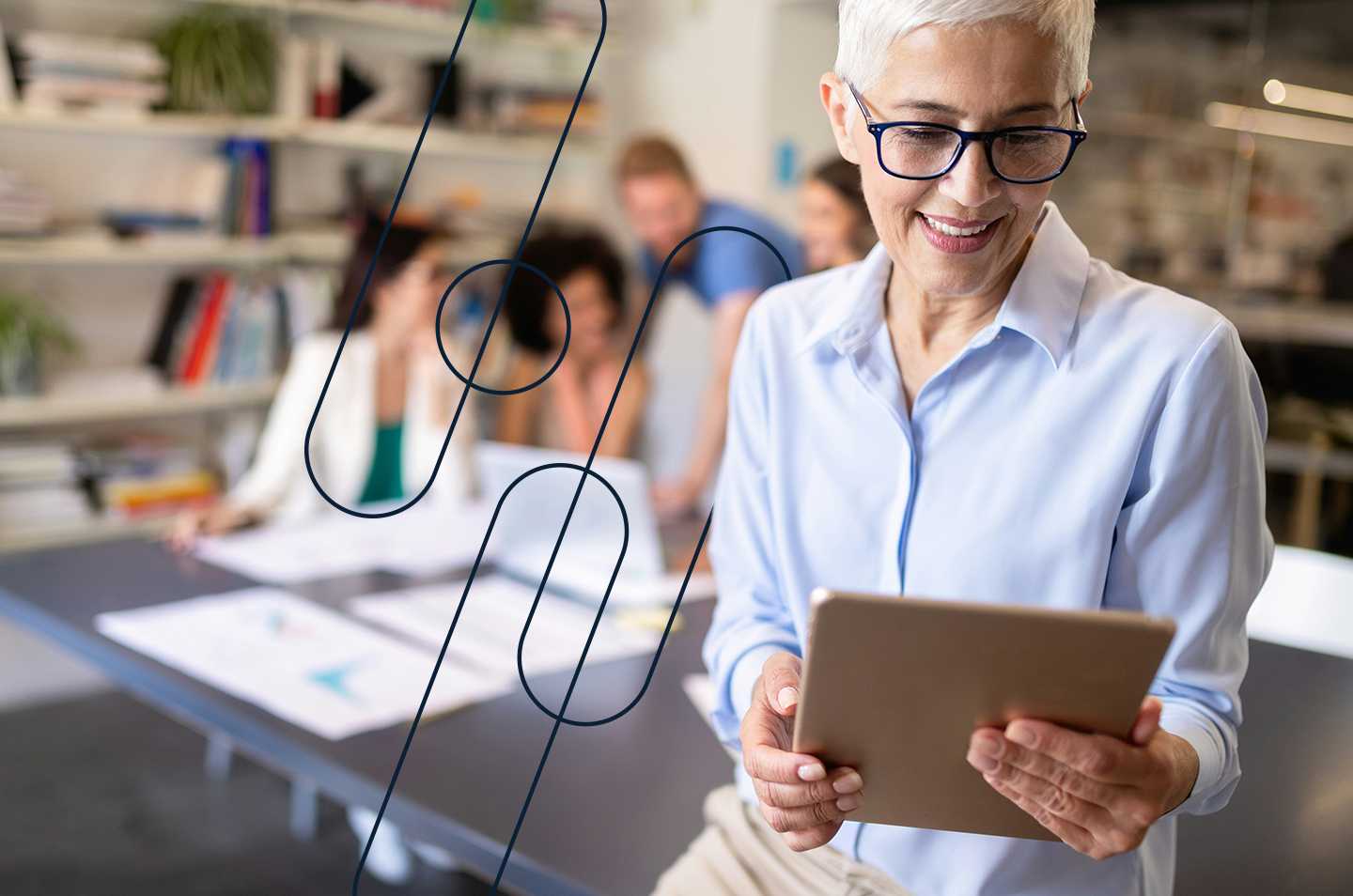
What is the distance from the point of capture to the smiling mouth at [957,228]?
3.37 feet

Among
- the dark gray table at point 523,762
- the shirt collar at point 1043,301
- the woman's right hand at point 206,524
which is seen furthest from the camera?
the woman's right hand at point 206,524

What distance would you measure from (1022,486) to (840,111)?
0.35 metres

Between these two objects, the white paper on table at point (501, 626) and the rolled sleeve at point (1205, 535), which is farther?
the white paper on table at point (501, 626)

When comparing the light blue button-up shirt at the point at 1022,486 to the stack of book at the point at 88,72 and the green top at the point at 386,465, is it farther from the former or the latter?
the stack of book at the point at 88,72

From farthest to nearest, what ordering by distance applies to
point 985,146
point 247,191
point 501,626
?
point 247,191 < point 501,626 < point 985,146

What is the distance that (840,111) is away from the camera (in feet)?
3.65

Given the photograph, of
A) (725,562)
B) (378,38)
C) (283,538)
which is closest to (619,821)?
(725,562)

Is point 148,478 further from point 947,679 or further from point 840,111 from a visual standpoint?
point 947,679

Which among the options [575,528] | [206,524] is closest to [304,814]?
[206,524]

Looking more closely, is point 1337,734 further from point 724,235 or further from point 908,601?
point 724,235

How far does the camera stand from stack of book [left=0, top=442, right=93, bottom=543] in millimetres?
3518

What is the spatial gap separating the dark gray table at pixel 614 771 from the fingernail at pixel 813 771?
1.50 ft

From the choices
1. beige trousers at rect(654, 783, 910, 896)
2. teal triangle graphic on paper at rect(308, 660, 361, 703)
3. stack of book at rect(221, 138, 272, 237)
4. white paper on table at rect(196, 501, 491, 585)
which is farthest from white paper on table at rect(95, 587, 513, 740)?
stack of book at rect(221, 138, 272, 237)

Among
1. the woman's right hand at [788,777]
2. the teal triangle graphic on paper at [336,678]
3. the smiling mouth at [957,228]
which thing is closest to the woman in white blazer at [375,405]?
the teal triangle graphic on paper at [336,678]
